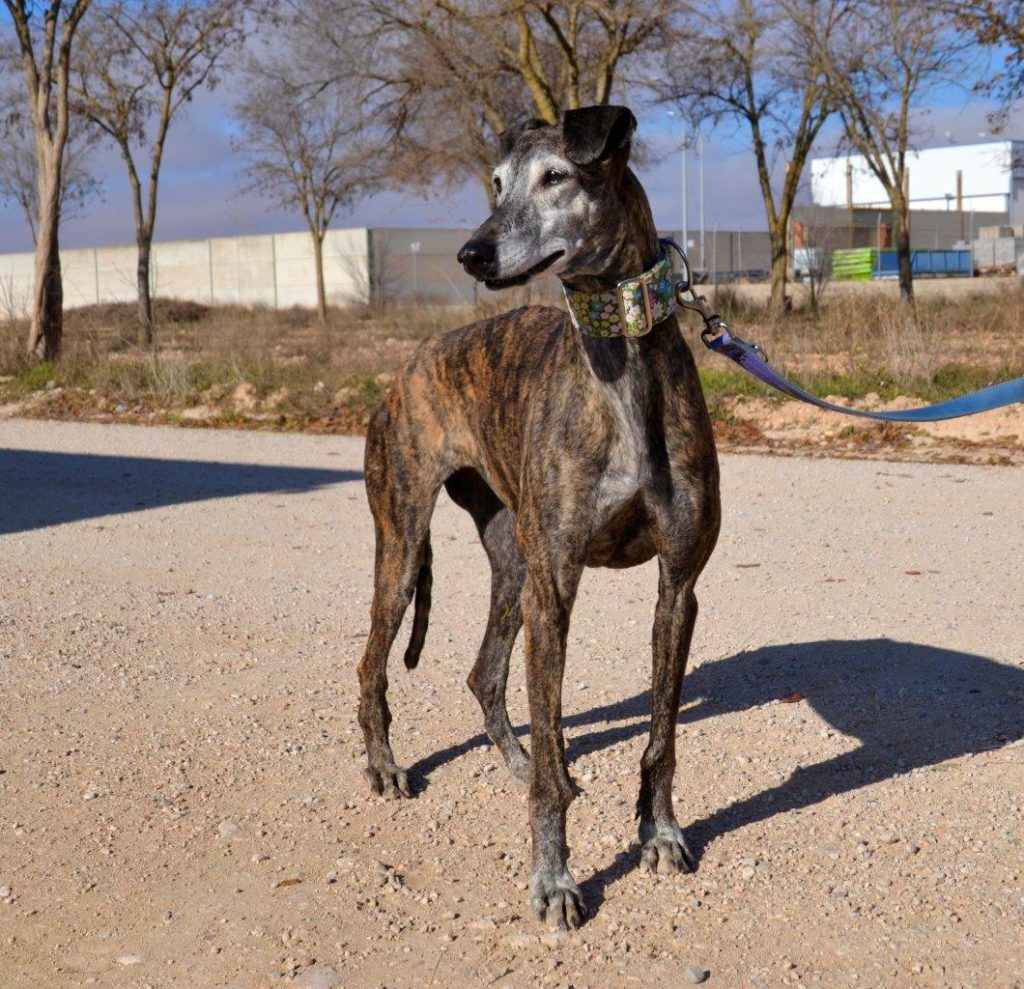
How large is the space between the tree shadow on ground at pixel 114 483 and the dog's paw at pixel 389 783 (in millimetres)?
5647

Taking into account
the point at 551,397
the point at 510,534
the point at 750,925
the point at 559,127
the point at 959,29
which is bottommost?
the point at 750,925

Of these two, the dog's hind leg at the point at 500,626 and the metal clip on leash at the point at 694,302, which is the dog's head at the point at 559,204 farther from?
the dog's hind leg at the point at 500,626

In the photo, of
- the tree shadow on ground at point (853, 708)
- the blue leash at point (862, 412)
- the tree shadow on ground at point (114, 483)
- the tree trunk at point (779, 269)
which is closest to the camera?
the blue leash at point (862, 412)

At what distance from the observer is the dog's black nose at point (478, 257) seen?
3.21 m

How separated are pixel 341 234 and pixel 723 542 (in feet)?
166

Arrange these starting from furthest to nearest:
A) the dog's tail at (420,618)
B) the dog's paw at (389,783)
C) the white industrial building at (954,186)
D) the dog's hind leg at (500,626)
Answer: the white industrial building at (954,186)
the dog's tail at (420,618)
the dog's hind leg at (500,626)
the dog's paw at (389,783)

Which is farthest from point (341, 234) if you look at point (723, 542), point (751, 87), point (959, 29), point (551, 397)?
point (551, 397)

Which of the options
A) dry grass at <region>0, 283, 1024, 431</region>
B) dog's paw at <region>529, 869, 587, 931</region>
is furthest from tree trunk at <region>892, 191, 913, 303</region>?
dog's paw at <region>529, 869, 587, 931</region>

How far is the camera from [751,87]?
29.7 meters

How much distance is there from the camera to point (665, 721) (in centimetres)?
384

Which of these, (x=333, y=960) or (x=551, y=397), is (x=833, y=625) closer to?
(x=551, y=397)

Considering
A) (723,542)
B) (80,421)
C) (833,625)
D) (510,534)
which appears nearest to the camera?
(510,534)

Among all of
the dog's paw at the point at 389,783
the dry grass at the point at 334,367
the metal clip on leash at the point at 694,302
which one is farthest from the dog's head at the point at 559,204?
the dry grass at the point at 334,367

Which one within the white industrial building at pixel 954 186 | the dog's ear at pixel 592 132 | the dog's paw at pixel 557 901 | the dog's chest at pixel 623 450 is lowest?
the dog's paw at pixel 557 901
